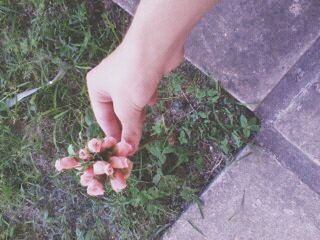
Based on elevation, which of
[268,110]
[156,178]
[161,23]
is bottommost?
[156,178]

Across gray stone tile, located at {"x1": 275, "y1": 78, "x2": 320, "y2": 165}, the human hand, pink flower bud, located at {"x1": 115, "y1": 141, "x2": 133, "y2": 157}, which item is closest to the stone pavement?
gray stone tile, located at {"x1": 275, "y1": 78, "x2": 320, "y2": 165}

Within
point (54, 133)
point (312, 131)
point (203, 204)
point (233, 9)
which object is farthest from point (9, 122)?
point (312, 131)

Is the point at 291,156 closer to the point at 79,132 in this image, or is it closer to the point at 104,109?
the point at 104,109

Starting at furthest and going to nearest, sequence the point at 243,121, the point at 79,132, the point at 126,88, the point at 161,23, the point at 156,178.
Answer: the point at 79,132
the point at 156,178
the point at 243,121
the point at 126,88
the point at 161,23

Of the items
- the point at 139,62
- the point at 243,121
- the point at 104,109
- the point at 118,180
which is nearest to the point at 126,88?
the point at 139,62

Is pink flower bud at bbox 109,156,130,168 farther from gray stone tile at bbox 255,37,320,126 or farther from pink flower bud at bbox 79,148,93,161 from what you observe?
gray stone tile at bbox 255,37,320,126
